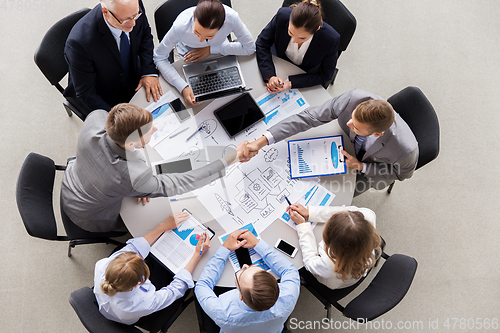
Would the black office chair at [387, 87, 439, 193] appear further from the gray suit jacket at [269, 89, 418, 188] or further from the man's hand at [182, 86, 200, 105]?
the man's hand at [182, 86, 200, 105]

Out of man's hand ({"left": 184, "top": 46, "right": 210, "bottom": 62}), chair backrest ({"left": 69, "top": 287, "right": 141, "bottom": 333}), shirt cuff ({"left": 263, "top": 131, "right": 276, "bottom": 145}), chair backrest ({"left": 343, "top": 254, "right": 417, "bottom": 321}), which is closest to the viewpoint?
chair backrest ({"left": 69, "top": 287, "right": 141, "bottom": 333})

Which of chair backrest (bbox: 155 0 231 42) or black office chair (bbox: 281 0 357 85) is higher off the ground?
chair backrest (bbox: 155 0 231 42)

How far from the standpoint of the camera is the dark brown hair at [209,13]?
6.84ft

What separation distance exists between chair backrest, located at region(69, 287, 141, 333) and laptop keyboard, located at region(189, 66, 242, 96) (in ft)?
4.50

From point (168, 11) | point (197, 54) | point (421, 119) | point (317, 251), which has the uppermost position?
point (168, 11)

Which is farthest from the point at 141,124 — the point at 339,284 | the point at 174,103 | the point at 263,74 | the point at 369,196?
the point at 369,196

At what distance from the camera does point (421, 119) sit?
2223mm

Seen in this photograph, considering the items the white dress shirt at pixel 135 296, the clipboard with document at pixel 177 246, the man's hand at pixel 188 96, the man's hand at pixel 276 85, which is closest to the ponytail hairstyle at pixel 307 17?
the man's hand at pixel 276 85

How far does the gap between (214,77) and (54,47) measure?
1084 mm

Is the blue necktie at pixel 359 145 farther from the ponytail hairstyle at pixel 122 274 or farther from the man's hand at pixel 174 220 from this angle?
the ponytail hairstyle at pixel 122 274

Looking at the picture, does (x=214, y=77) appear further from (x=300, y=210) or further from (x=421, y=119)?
(x=421, y=119)

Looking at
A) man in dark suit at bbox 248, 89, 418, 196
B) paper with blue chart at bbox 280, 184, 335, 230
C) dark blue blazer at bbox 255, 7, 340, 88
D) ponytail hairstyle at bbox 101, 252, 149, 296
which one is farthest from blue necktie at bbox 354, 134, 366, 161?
ponytail hairstyle at bbox 101, 252, 149, 296

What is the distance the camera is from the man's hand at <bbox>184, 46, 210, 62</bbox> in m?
2.40

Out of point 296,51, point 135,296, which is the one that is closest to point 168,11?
point 296,51
